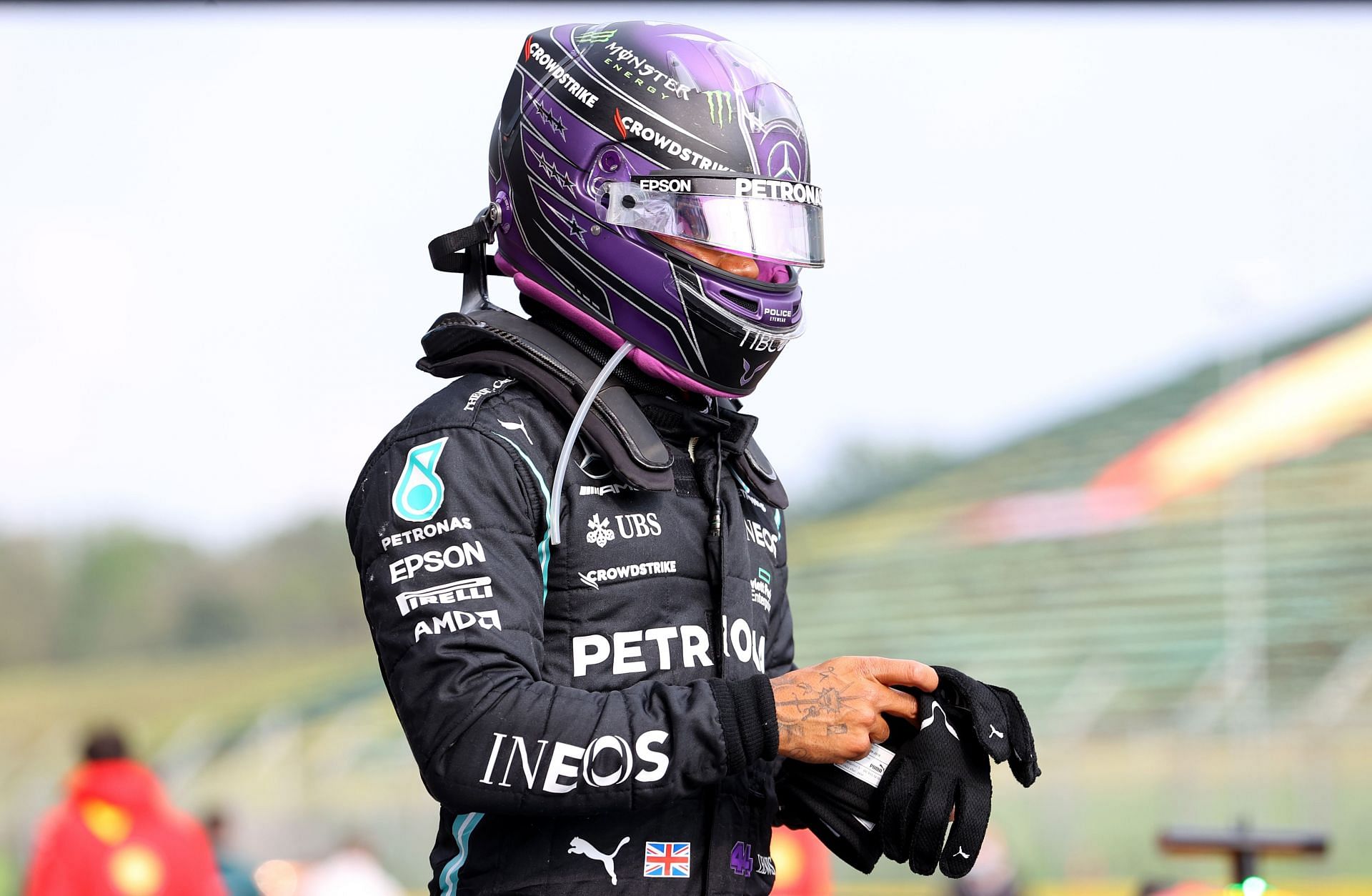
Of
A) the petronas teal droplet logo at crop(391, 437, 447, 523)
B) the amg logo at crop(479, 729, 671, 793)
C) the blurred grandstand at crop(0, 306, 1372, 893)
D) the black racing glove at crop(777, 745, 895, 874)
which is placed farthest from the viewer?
the blurred grandstand at crop(0, 306, 1372, 893)

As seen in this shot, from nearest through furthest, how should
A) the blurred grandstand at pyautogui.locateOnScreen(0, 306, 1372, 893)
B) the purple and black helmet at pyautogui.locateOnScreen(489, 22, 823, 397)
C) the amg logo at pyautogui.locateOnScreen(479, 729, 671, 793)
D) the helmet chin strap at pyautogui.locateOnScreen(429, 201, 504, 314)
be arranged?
the amg logo at pyautogui.locateOnScreen(479, 729, 671, 793)
the purple and black helmet at pyautogui.locateOnScreen(489, 22, 823, 397)
the helmet chin strap at pyautogui.locateOnScreen(429, 201, 504, 314)
the blurred grandstand at pyautogui.locateOnScreen(0, 306, 1372, 893)

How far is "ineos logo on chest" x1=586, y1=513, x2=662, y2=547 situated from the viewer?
201 cm

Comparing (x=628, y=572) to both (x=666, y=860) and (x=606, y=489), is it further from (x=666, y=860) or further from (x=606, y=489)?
(x=666, y=860)

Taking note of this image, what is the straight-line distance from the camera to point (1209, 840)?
3.71m

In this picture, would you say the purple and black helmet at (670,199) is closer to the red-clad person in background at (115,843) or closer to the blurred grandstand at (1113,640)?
the red-clad person in background at (115,843)

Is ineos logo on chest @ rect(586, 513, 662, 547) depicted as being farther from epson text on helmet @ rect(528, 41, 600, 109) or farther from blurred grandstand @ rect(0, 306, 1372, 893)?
blurred grandstand @ rect(0, 306, 1372, 893)

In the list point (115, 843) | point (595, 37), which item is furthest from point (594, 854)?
point (115, 843)

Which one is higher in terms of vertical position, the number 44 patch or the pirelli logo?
the pirelli logo

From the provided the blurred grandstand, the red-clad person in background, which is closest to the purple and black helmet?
the red-clad person in background

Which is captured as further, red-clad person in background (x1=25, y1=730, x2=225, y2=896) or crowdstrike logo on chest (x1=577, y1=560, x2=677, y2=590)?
red-clad person in background (x1=25, y1=730, x2=225, y2=896)

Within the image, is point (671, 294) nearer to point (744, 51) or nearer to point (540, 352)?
point (540, 352)

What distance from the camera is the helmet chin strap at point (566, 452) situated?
195 centimetres

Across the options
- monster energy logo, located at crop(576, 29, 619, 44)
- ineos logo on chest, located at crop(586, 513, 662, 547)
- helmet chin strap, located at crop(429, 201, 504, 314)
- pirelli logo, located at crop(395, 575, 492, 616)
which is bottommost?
pirelli logo, located at crop(395, 575, 492, 616)

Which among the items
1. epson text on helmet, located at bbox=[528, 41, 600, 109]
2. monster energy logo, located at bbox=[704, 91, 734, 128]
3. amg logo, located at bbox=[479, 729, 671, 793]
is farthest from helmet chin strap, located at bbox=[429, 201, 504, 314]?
amg logo, located at bbox=[479, 729, 671, 793]
